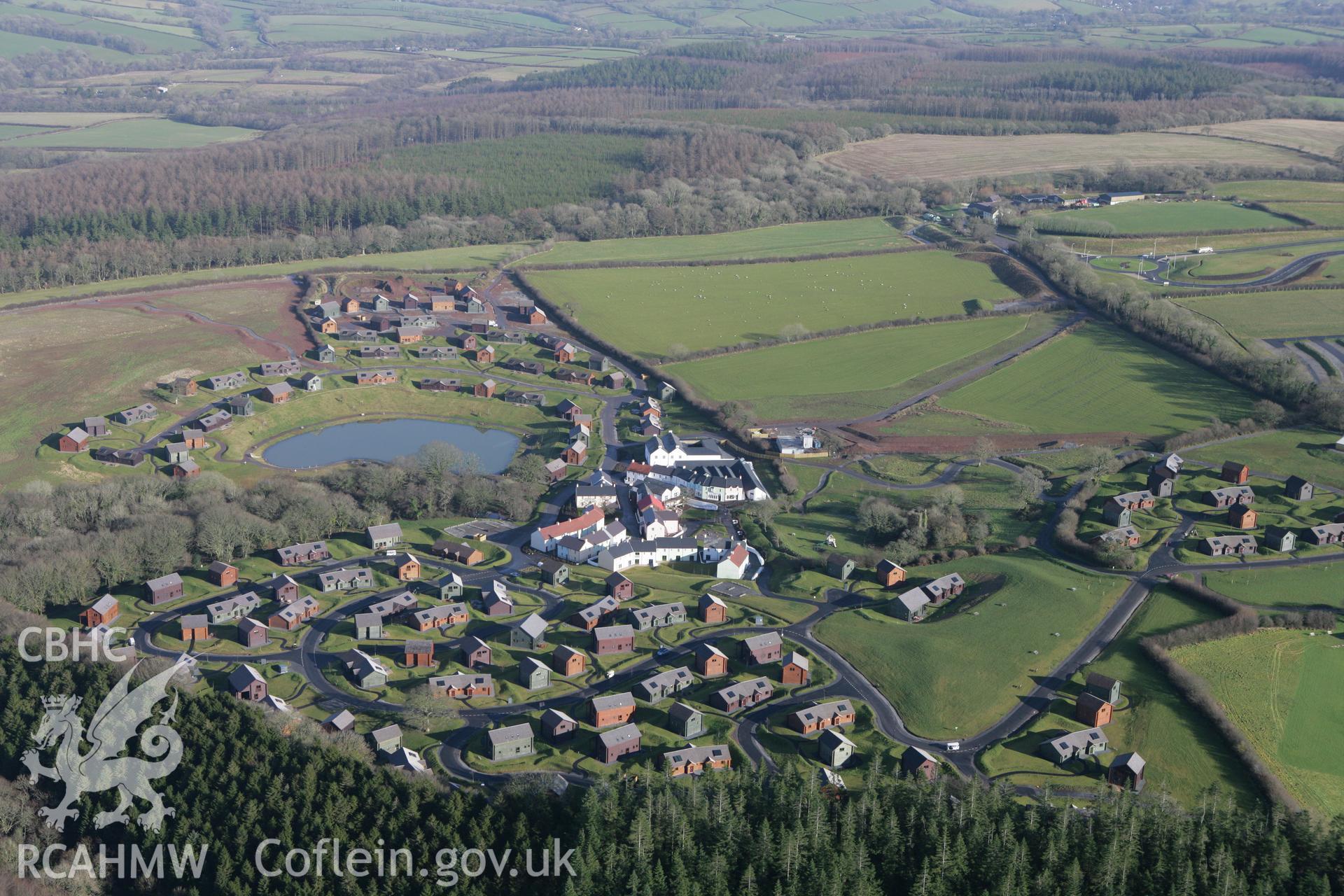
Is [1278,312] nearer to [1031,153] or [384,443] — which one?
[1031,153]

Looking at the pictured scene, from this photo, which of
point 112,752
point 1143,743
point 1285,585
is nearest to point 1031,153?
point 1285,585

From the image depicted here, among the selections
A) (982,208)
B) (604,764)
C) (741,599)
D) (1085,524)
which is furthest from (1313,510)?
(982,208)

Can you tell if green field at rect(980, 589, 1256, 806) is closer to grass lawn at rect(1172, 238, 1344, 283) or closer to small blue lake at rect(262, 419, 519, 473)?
small blue lake at rect(262, 419, 519, 473)

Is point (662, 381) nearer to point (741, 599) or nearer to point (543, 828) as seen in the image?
point (741, 599)

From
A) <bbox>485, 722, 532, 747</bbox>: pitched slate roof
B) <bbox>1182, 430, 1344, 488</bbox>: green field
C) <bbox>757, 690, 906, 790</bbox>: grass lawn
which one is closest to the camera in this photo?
<bbox>757, 690, 906, 790</bbox>: grass lawn

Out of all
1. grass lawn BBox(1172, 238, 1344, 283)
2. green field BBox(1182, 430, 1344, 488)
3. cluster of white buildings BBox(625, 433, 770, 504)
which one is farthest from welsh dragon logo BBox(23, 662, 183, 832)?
grass lawn BBox(1172, 238, 1344, 283)

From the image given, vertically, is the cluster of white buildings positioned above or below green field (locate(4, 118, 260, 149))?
below
